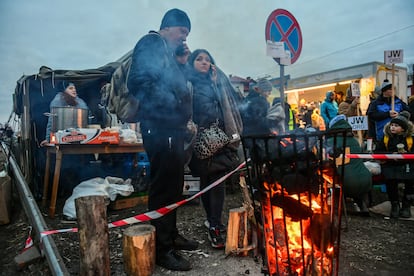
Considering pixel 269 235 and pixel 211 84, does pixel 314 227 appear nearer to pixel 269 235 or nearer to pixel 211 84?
pixel 269 235

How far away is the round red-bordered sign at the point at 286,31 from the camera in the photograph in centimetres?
395

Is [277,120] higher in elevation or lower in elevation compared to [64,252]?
higher

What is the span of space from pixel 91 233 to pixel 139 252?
1.45 feet

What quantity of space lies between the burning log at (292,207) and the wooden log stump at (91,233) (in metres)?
1.33

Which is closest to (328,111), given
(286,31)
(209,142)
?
(286,31)

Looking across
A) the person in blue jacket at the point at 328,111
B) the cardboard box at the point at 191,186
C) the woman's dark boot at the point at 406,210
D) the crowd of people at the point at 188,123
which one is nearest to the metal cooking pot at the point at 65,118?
the cardboard box at the point at 191,186

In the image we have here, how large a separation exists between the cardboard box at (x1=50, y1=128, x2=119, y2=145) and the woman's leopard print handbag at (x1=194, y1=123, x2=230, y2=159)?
→ 1986 millimetres

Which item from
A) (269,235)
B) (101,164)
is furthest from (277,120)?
(101,164)

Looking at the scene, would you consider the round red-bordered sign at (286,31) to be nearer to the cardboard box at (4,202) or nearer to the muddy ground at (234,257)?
the muddy ground at (234,257)

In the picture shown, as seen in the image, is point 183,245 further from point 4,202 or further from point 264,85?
point 4,202

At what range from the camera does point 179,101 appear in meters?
2.50

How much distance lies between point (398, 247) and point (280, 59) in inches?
99.8

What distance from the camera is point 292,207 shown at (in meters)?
1.70

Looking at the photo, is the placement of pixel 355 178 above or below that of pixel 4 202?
above
